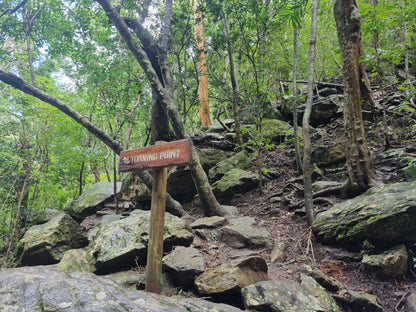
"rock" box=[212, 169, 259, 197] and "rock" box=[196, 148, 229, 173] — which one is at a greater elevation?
"rock" box=[196, 148, 229, 173]

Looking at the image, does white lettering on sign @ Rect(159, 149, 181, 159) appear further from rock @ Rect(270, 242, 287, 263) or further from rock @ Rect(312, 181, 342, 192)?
rock @ Rect(312, 181, 342, 192)

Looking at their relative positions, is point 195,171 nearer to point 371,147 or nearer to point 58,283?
point 58,283

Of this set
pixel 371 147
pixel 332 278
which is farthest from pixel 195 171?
pixel 371 147

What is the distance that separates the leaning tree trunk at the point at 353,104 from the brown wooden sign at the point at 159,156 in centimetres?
397

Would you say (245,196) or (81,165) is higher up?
(81,165)

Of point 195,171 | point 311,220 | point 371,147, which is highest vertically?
point 371,147

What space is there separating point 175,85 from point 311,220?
6.56 meters

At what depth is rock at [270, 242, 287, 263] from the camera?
461 cm

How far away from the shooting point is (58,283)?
286 cm

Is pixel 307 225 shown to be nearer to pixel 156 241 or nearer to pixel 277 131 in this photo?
pixel 156 241

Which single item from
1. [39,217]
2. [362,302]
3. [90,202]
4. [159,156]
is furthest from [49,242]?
[362,302]

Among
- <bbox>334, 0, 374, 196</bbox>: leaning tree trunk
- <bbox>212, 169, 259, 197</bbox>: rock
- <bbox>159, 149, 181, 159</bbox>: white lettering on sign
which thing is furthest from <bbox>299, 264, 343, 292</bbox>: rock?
<bbox>212, 169, 259, 197</bbox>: rock

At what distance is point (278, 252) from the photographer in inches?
184

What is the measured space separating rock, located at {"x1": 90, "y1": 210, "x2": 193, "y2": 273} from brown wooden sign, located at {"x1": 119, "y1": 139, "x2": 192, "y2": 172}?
166 centimetres
